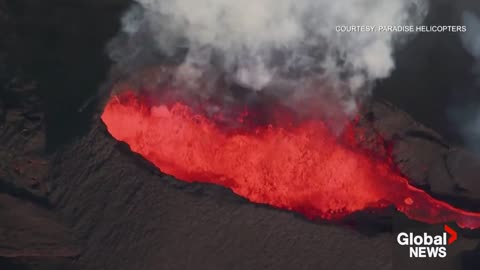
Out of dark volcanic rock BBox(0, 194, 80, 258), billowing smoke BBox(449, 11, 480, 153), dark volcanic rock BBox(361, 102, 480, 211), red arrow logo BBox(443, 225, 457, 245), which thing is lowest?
dark volcanic rock BBox(0, 194, 80, 258)

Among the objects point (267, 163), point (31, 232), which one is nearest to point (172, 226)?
point (267, 163)

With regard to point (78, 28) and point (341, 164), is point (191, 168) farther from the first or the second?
point (78, 28)

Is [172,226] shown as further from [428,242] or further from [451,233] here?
[451,233]

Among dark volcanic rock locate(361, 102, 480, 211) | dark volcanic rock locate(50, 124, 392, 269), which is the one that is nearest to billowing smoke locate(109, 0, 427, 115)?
dark volcanic rock locate(361, 102, 480, 211)

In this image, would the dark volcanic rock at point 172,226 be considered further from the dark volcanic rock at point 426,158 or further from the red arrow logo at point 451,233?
the dark volcanic rock at point 426,158

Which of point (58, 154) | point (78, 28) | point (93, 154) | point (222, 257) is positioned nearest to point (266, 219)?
point (222, 257)

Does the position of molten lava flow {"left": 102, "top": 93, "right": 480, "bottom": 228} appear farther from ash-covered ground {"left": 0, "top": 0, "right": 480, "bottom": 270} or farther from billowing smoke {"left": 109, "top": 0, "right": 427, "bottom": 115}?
billowing smoke {"left": 109, "top": 0, "right": 427, "bottom": 115}
